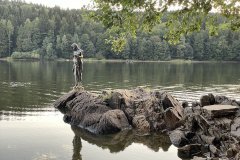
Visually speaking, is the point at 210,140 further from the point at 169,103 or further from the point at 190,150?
the point at 169,103

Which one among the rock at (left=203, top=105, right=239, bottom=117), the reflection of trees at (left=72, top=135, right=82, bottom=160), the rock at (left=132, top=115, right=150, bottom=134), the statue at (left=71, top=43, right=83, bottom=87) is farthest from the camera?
the statue at (left=71, top=43, right=83, bottom=87)

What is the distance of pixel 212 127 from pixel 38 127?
12702 mm

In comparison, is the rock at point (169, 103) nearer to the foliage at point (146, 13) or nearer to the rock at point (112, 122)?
the rock at point (112, 122)

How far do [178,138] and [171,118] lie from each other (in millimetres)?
3054

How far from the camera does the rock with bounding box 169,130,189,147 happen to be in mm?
23453

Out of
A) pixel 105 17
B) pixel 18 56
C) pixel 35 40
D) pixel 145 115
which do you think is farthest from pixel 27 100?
pixel 35 40

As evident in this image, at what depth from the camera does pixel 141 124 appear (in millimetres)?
27344

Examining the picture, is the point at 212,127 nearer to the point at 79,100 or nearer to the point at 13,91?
the point at 79,100

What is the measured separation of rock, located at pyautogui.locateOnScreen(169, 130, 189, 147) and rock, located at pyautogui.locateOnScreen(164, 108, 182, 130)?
5.51ft

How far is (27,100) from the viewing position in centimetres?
3950

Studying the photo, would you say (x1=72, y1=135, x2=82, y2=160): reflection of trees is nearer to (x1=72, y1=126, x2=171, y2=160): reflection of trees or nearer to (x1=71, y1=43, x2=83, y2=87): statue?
(x1=72, y1=126, x2=171, y2=160): reflection of trees

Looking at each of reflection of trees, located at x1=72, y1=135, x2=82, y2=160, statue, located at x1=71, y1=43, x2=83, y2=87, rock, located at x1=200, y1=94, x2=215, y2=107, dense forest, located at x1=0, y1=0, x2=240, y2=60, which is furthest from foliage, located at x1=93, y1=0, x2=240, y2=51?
dense forest, located at x1=0, y1=0, x2=240, y2=60

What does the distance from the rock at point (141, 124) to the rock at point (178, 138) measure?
2.49 m

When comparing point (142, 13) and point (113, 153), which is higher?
point (142, 13)
